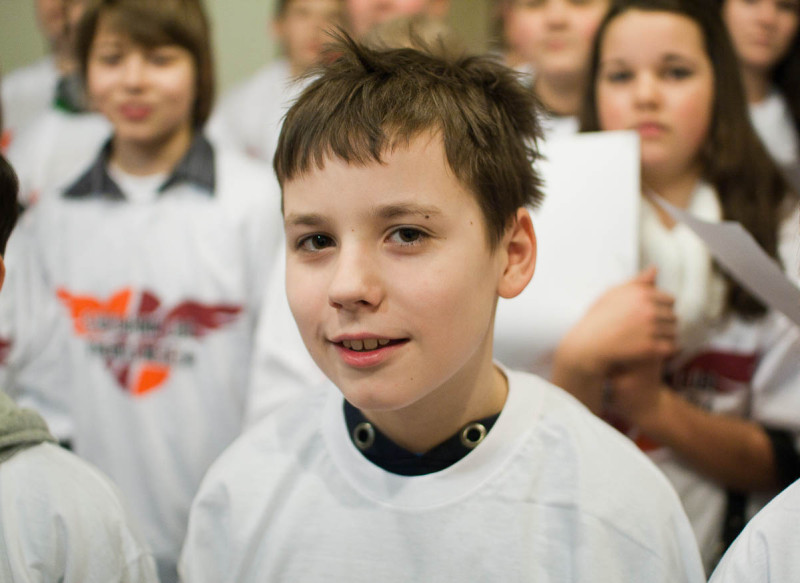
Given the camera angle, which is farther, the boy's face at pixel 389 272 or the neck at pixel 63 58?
the neck at pixel 63 58

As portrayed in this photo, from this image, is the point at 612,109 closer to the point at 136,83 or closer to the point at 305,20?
the point at 136,83

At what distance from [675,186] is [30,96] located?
1.45m

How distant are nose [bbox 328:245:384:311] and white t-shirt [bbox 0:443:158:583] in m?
0.25

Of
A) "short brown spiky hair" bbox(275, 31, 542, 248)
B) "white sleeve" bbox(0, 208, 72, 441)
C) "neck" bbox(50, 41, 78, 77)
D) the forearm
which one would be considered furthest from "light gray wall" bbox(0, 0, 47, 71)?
the forearm

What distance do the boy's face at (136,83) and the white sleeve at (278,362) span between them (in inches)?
17.1

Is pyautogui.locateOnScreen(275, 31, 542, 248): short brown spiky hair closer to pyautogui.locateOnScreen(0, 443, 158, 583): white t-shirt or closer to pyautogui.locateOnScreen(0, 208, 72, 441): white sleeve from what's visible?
pyautogui.locateOnScreen(0, 443, 158, 583): white t-shirt

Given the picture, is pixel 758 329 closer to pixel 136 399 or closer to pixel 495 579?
pixel 495 579

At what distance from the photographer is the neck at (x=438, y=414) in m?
0.76

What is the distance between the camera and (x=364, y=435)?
776 mm

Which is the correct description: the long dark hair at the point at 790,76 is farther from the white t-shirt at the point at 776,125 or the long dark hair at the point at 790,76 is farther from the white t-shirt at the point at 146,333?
the white t-shirt at the point at 146,333

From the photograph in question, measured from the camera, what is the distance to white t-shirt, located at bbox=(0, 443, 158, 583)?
619mm

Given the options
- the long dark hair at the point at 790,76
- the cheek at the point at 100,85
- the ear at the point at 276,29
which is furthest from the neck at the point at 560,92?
the ear at the point at 276,29

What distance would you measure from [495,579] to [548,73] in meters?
1.10

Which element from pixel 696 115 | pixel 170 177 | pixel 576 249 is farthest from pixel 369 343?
pixel 170 177
